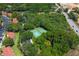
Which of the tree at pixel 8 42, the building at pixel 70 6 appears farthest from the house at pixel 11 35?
the building at pixel 70 6

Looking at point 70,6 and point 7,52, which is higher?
point 70,6

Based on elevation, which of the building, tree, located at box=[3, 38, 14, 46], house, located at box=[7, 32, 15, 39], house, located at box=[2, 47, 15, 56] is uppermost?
the building

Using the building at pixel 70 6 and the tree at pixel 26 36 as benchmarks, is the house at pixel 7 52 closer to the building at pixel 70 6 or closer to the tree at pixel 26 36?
the tree at pixel 26 36

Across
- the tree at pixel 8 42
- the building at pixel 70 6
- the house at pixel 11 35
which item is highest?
the building at pixel 70 6

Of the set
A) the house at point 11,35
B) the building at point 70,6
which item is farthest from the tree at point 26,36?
the building at point 70,6

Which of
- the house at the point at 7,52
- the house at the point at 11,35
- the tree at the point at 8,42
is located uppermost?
the house at the point at 11,35

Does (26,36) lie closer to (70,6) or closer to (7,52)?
(7,52)

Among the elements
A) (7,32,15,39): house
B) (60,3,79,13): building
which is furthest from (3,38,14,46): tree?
(60,3,79,13): building

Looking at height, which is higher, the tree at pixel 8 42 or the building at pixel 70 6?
the building at pixel 70 6

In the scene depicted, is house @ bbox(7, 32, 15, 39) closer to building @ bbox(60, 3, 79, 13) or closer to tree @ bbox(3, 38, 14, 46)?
tree @ bbox(3, 38, 14, 46)

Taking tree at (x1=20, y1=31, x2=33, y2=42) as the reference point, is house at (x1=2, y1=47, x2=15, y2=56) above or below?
below

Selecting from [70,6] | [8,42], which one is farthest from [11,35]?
[70,6]

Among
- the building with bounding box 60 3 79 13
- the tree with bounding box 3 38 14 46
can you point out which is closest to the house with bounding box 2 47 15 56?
the tree with bounding box 3 38 14 46
